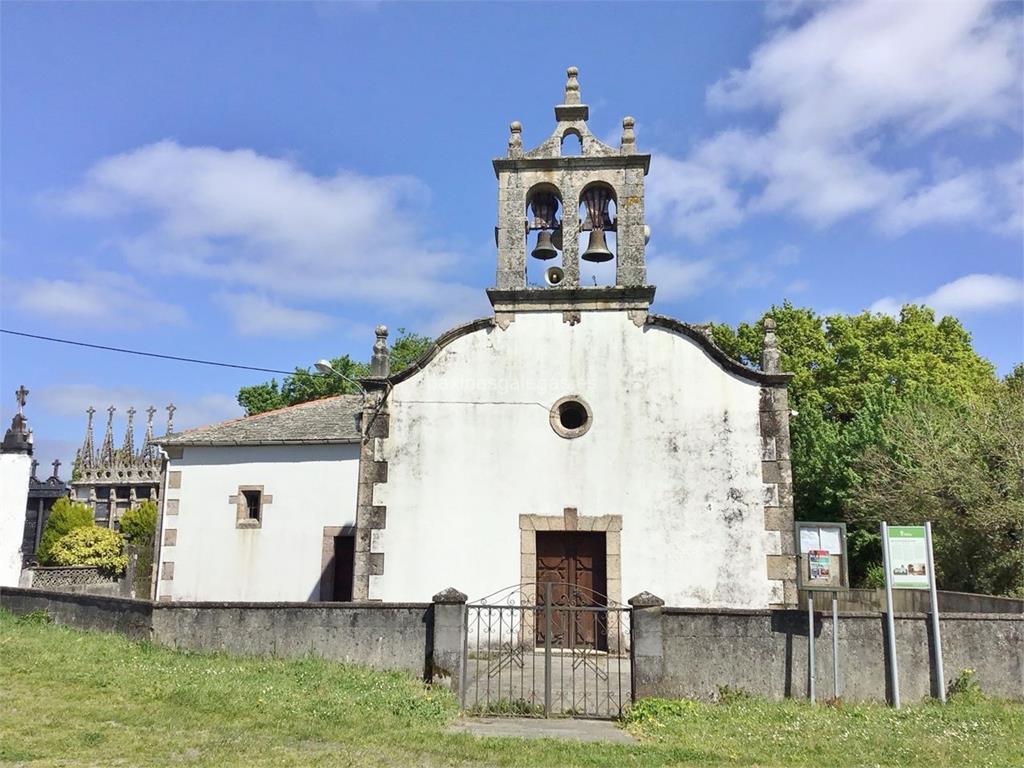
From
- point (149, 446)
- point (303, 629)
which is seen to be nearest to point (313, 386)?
A: point (149, 446)

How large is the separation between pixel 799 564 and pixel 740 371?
3113 millimetres

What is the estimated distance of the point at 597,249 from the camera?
12281 millimetres

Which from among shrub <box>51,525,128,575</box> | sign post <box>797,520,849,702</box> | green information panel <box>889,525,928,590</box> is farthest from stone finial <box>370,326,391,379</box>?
shrub <box>51,525,128,575</box>

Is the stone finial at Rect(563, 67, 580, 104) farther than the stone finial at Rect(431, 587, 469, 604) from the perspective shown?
Yes

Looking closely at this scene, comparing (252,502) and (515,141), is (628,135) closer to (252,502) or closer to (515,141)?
(515,141)

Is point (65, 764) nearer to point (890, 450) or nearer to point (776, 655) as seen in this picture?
point (776, 655)

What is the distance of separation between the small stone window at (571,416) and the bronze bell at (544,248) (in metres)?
2.45

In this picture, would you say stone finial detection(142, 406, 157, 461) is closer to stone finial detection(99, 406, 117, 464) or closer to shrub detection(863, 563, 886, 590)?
stone finial detection(99, 406, 117, 464)

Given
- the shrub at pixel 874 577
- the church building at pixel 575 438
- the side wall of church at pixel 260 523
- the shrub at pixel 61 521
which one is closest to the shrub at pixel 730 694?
the church building at pixel 575 438

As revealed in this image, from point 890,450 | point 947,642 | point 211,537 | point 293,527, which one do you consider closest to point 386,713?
point 947,642

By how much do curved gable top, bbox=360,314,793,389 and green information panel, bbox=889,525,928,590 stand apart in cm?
269

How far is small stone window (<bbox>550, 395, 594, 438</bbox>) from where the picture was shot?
1170 cm

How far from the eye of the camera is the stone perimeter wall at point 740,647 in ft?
29.3

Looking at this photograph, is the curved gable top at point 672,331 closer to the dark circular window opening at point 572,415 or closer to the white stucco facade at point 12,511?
the dark circular window opening at point 572,415
